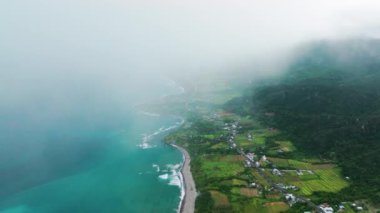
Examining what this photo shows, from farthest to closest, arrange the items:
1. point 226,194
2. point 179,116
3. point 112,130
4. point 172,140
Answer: point 179,116
point 112,130
point 172,140
point 226,194

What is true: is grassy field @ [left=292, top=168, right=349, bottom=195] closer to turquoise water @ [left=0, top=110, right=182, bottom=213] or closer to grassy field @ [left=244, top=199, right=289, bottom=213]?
grassy field @ [left=244, top=199, right=289, bottom=213]

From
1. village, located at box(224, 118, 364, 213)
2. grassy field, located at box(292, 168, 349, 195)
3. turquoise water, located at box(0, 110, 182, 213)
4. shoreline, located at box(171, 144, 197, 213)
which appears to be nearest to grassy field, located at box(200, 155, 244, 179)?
village, located at box(224, 118, 364, 213)

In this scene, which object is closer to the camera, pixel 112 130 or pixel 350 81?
pixel 112 130

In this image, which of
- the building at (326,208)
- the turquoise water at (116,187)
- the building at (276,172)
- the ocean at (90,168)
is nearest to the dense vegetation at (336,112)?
the building at (326,208)

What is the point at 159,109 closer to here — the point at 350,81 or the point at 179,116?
the point at 179,116

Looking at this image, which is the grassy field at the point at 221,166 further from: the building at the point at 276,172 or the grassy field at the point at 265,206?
the grassy field at the point at 265,206

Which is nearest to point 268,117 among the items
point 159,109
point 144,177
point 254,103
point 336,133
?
point 254,103

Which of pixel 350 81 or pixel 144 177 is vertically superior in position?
pixel 350 81
